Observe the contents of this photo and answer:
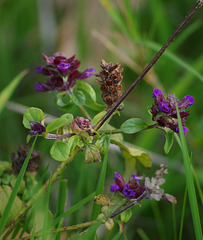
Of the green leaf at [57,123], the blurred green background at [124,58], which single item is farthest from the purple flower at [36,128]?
the blurred green background at [124,58]

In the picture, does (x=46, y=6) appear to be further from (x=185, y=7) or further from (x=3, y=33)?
(x=185, y=7)

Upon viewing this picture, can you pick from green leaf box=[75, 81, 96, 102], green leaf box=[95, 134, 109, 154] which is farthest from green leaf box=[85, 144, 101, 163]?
green leaf box=[75, 81, 96, 102]

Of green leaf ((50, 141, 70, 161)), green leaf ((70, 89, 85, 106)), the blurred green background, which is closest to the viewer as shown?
green leaf ((50, 141, 70, 161))

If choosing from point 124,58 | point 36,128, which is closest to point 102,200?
point 36,128

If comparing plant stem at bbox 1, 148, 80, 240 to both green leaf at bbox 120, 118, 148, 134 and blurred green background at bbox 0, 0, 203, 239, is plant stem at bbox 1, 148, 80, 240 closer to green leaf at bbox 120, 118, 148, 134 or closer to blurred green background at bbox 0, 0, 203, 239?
green leaf at bbox 120, 118, 148, 134

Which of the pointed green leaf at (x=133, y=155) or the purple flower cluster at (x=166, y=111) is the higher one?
the purple flower cluster at (x=166, y=111)

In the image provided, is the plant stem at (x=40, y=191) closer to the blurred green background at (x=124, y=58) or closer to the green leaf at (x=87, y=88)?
the green leaf at (x=87, y=88)

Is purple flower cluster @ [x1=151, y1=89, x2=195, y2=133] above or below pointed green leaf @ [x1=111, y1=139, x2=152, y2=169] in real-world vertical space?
above

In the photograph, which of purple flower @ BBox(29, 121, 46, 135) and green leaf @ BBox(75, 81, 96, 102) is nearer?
purple flower @ BBox(29, 121, 46, 135)
